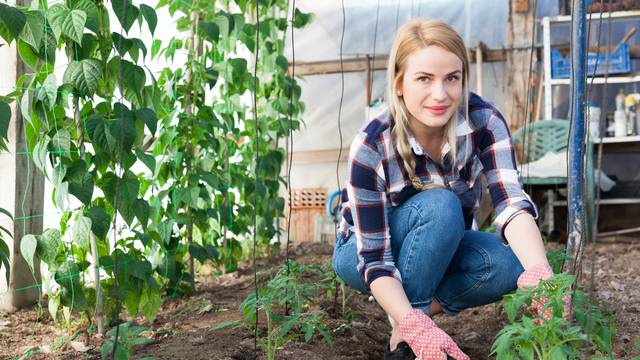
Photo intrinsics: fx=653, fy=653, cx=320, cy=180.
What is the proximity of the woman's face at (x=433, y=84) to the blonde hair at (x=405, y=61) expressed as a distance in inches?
0.8

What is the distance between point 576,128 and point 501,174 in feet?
0.94

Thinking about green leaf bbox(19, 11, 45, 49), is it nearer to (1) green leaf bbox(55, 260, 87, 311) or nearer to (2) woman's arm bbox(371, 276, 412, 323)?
(1) green leaf bbox(55, 260, 87, 311)

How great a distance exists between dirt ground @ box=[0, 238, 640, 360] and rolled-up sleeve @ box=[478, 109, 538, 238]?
46cm

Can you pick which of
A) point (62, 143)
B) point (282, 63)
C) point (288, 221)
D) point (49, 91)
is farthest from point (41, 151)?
point (282, 63)

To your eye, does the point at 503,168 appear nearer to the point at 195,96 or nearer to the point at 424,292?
the point at 424,292

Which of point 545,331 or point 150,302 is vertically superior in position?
point 545,331

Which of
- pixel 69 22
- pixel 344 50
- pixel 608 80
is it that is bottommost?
pixel 69 22

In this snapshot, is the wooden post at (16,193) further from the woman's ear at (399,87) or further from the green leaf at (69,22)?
the woman's ear at (399,87)

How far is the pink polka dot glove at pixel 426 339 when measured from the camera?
1440mm

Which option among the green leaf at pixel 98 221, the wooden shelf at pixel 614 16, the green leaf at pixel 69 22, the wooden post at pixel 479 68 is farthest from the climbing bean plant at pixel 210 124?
the wooden shelf at pixel 614 16

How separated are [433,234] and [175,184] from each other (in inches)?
49.1

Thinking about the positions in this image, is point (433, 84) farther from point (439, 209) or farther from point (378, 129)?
point (439, 209)

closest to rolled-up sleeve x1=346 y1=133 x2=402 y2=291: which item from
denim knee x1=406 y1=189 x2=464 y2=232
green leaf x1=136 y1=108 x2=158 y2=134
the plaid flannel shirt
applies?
the plaid flannel shirt

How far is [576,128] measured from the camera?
5.92 feet
